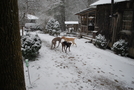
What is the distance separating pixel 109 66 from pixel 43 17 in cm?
1786

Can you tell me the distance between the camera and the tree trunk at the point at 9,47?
170 centimetres

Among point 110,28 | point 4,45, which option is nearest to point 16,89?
point 4,45

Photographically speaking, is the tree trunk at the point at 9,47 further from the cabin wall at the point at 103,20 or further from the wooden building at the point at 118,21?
the cabin wall at the point at 103,20

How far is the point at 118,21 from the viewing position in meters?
8.89

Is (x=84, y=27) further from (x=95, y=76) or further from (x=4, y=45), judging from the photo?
(x=4, y=45)

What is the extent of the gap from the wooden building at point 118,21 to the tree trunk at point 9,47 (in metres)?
8.73

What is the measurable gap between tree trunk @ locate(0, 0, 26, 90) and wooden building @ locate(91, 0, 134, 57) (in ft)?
28.6

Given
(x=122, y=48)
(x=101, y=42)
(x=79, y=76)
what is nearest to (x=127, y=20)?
(x=122, y=48)

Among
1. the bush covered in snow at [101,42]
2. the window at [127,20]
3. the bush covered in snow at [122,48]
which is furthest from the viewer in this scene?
the bush covered in snow at [101,42]

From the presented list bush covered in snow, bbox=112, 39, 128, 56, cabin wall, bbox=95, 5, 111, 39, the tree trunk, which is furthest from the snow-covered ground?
cabin wall, bbox=95, 5, 111, 39

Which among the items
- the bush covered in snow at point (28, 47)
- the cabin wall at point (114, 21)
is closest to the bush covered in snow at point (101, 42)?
the cabin wall at point (114, 21)

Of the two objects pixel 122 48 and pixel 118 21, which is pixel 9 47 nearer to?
pixel 122 48

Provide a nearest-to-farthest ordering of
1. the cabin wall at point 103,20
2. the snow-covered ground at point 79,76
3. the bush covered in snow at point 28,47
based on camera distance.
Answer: the snow-covered ground at point 79,76 → the bush covered in snow at point 28,47 → the cabin wall at point 103,20

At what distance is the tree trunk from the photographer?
1696mm
